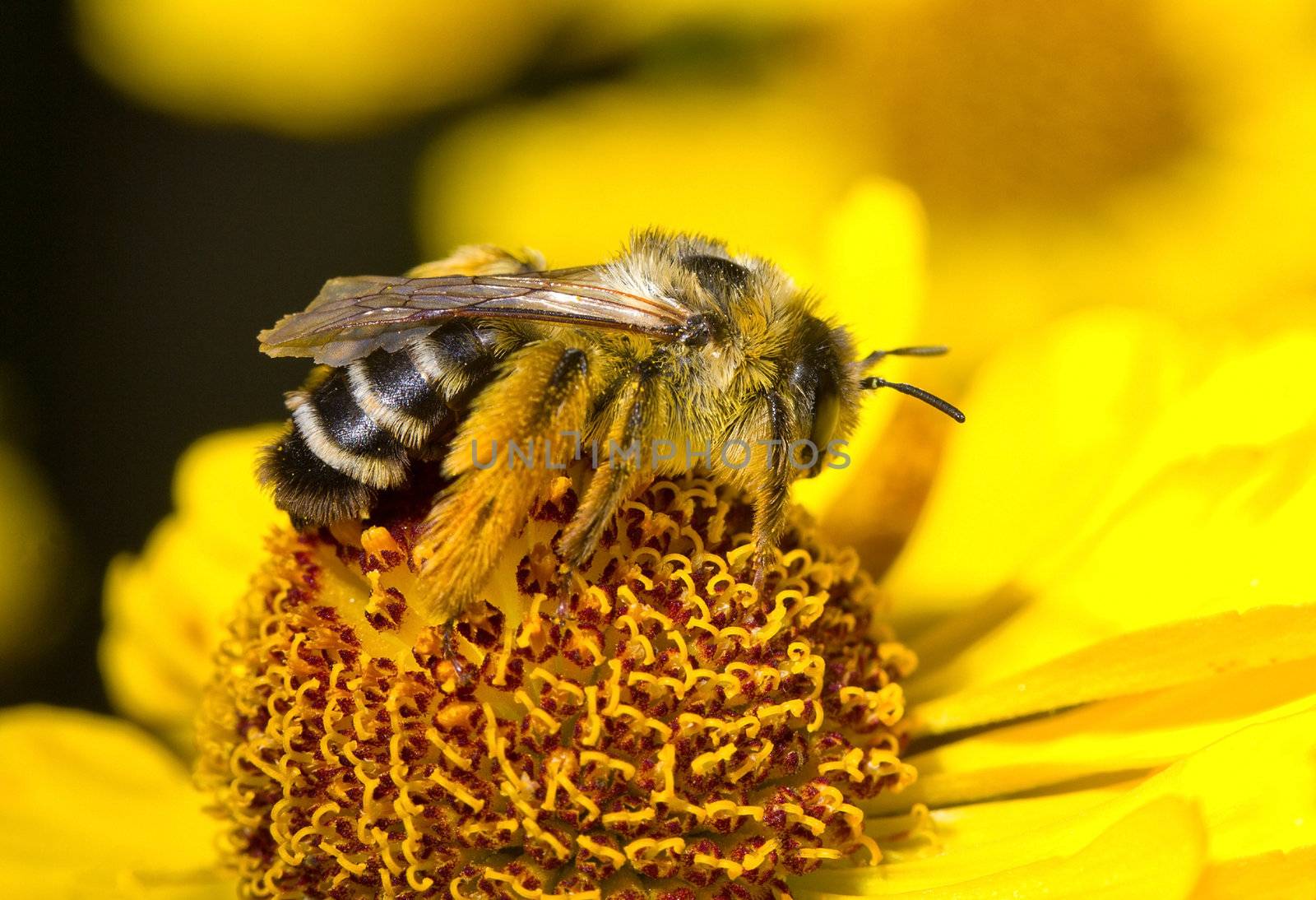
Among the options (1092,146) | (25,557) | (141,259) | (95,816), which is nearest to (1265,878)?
(95,816)

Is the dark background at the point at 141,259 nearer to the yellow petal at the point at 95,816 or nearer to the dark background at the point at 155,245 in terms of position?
the dark background at the point at 155,245

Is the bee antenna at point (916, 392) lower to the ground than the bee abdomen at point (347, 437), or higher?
higher

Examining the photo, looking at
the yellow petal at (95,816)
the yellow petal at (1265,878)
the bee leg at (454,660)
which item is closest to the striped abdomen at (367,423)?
the bee leg at (454,660)

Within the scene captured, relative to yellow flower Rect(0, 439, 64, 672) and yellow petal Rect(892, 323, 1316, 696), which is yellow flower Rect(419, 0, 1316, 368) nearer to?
yellow flower Rect(0, 439, 64, 672)

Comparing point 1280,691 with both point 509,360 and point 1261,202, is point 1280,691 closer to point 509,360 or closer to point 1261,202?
point 509,360

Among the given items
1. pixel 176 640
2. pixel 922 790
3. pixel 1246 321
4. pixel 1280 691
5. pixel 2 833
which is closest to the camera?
pixel 1280 691

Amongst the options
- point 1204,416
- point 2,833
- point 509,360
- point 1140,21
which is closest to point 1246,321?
point 1140,21

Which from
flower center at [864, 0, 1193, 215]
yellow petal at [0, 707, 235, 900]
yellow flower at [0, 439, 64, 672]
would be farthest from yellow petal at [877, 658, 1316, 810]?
yellow flower at [0, 439, 64, 672]
